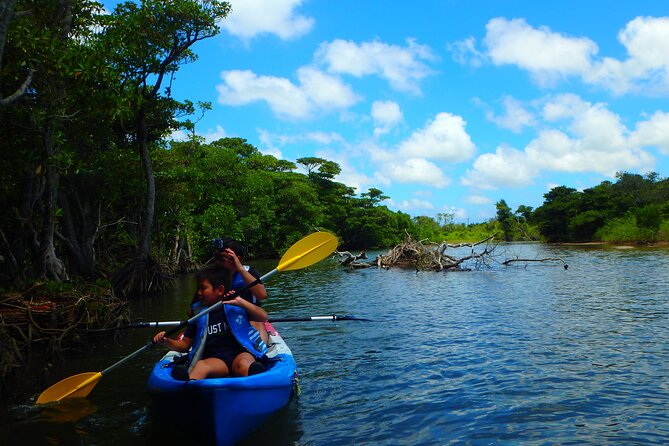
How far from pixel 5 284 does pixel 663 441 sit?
10553 millimetres

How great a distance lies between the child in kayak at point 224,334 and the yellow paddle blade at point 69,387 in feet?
3.90

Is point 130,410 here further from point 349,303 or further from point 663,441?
point 349,303

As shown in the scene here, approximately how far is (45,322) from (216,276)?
167 inches

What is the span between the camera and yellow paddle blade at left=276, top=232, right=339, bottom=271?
256 inches

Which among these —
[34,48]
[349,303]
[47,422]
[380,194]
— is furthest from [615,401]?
[380,194]

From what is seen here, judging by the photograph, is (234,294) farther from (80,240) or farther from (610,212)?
(610,212)

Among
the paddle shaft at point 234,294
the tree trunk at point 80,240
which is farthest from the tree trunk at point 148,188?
the paddle shaft at point 234,294

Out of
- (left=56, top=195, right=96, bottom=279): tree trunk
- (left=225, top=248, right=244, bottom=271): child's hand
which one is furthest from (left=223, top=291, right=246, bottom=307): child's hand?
(left=56, top=195, right=96, bottom=279): tree trunk

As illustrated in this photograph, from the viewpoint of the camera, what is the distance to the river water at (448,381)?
473cm

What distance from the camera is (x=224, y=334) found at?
5.01m

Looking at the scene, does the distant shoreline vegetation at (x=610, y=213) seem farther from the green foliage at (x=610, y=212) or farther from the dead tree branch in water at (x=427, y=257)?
the dead tree branch in water at (x=427, y=257)

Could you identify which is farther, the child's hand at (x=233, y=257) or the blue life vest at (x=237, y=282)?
the blue life vest at (x=237, y=282)

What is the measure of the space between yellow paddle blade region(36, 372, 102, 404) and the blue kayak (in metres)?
1.37

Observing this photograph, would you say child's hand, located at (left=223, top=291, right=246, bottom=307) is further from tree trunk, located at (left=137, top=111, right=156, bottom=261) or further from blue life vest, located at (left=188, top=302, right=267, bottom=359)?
tree trunk, located at (left=137, top=111, right=156, bottom=261)
